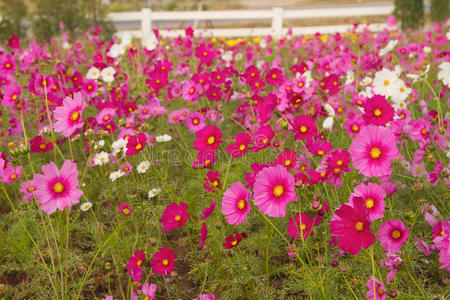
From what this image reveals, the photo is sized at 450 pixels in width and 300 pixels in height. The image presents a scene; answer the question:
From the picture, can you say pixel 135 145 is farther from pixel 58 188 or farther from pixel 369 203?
pixel 369 203

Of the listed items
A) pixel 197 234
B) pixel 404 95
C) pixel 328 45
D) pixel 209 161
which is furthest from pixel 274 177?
pixel 328 45

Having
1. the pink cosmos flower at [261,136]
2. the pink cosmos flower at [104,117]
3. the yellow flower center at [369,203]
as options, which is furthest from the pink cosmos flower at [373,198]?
the pink cosmos flower at [104,117]

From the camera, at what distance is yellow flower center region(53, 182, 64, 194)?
1.22m

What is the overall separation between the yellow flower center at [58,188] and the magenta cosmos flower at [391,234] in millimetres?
1025

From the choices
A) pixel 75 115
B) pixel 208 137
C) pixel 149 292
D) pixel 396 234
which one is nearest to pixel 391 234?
pixel 396 234

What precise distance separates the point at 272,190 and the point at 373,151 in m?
0.32

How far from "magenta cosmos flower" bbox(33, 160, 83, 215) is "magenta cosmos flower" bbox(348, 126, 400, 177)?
87 centimetres

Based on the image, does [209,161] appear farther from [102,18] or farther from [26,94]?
[102,18]

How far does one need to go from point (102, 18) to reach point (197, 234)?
7.96 m

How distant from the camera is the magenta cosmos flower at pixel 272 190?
1.06 metres

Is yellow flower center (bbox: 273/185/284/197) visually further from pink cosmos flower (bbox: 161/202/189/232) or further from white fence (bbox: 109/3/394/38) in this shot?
white fence (bbox: 109/3/394/38)

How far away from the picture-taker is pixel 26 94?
2.95 m

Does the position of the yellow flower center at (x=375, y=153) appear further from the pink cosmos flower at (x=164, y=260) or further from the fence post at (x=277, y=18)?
the fence post at (x=277, y=18)

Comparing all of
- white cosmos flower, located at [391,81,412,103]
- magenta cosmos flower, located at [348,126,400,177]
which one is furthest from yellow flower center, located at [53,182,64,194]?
white cosmos flower, located at [391,81,412,103]
